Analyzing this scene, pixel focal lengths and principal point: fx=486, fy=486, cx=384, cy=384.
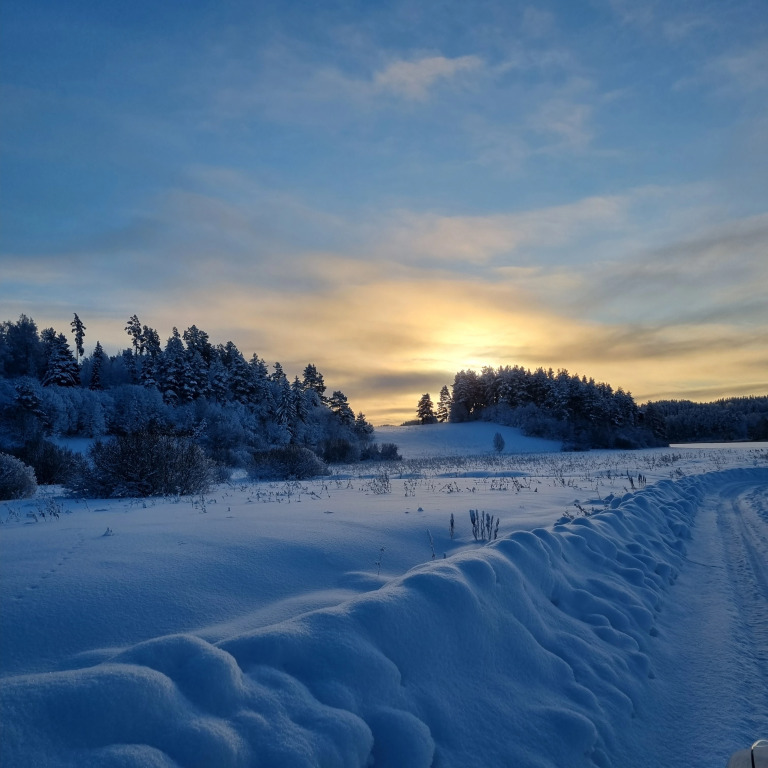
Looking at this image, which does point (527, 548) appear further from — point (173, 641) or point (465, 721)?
point (173, 641)

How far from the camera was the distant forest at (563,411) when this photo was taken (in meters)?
58.9

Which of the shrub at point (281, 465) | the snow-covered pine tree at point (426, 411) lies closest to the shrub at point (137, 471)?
the shrub at point (281, 465)

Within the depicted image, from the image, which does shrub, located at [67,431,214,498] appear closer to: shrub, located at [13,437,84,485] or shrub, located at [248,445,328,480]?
shrub, located at [13,437,84,485]

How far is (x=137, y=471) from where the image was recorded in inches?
442

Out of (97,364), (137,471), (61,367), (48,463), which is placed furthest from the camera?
(97,364)

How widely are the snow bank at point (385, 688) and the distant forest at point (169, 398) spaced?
83.3 ft

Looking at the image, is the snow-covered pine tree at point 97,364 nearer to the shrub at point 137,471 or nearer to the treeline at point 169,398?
the treeline at point 169,398

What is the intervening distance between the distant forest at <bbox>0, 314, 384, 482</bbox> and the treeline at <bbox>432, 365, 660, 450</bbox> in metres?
20.6

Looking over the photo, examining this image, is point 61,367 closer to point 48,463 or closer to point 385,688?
point 48,463

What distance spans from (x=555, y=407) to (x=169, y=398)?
151 feet

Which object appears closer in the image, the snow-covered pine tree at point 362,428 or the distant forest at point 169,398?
the distant forest at point 169,398

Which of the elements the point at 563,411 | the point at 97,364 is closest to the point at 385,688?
the point at 97,364

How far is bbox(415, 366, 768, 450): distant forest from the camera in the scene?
5894 centimetres

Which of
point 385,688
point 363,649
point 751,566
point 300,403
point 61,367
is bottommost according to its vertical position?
point 751,566
